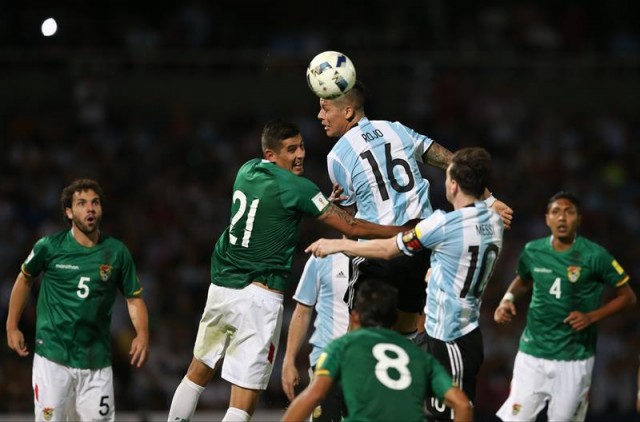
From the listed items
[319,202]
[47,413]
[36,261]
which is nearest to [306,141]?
[36,261]

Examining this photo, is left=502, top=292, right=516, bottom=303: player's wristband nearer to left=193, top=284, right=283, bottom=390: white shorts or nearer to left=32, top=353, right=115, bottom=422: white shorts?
left=193, top=284, right=283, bottom=390: white shorts

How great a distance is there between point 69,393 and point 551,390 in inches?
156

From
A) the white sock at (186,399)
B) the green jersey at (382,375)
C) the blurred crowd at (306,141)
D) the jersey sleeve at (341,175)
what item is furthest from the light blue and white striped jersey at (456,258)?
the blurred crowd at (306,141)

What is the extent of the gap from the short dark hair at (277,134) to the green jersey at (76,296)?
1.59 m

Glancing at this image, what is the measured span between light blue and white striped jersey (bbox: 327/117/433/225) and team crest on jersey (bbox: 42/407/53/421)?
2.71 meters

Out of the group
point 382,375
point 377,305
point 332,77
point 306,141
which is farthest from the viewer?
point 306,141

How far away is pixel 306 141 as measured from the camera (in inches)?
715

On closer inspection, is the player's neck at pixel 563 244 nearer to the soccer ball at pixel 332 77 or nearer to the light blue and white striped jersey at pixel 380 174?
the light blue and white striped jersey at pixel 380 174

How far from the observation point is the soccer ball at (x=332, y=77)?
870 centimetres

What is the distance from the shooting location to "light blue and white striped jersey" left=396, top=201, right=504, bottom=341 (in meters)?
7.67

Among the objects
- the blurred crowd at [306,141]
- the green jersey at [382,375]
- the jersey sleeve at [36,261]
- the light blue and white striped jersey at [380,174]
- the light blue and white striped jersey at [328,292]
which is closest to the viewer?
the green jersey at [382,375]

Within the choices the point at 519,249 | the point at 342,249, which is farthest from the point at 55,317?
the point at 519,249

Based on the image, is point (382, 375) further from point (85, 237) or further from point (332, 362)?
point (85, 237)

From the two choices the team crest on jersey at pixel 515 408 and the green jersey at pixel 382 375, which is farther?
the team crest on jersey at pixel 515 408
